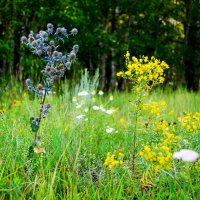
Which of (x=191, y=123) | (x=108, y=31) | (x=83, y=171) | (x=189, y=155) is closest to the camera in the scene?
(x=189, y=155)

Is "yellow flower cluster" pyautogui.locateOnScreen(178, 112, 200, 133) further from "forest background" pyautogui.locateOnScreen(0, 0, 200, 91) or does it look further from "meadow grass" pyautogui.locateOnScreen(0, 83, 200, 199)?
"forest background" pyautogui.locateOnScreen(0, 0, 200, 91)

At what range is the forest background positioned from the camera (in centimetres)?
1108

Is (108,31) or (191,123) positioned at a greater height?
(108,31)

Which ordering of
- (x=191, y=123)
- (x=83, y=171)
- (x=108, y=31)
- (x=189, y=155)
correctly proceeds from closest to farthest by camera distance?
(x=189, y=155), (x=83, y=171), (x=191, y=123), (x=108, y=31)

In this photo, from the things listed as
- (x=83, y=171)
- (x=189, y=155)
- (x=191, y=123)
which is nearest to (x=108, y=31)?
(x=191, y=123)

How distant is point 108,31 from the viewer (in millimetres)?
16219

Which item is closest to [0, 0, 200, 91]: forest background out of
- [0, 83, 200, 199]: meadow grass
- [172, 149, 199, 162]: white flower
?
[0, 83, 200, 199]: meadow grass

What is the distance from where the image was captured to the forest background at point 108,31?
436 inches

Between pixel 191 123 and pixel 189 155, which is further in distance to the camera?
pixel 191 123

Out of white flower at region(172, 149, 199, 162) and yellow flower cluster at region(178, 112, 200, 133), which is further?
yellow flower cluster at region(178, 112, 200, 133)

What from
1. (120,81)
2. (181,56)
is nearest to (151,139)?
(181,56)

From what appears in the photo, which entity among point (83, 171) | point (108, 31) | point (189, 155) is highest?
point (108, 31)

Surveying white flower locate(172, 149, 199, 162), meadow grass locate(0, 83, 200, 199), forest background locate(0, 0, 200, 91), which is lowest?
meadow grass locate(0, 83, 200, 199)

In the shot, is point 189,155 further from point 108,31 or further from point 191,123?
point 108,31
